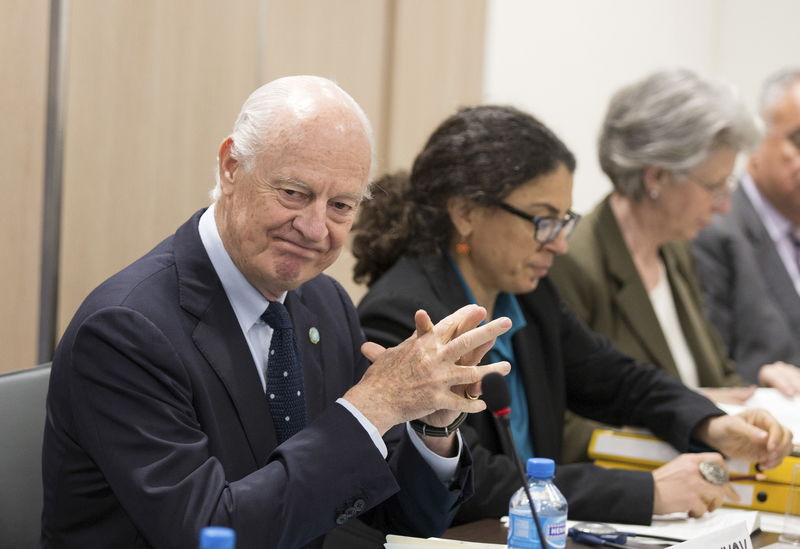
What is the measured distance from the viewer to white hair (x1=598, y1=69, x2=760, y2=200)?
3098 millimetres

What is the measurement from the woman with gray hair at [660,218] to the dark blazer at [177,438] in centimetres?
154

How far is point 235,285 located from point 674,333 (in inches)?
77.1

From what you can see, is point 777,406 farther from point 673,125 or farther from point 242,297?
point 242,297

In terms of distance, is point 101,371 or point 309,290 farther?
point 309,290

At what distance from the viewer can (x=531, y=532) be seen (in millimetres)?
1593

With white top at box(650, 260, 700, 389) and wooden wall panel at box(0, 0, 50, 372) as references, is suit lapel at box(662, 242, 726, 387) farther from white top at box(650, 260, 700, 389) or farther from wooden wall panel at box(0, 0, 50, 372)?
wooden wall panel at box(0, 0, 50, 372)

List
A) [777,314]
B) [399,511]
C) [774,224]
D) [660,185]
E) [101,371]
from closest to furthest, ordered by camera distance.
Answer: [101,371], [399,511], [660,185], [777,314], [774,224]

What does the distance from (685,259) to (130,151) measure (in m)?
1.90

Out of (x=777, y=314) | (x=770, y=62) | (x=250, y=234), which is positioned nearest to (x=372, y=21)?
(x=777, y=314)

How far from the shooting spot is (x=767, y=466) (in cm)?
217

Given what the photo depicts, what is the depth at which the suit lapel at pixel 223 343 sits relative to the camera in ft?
5.13

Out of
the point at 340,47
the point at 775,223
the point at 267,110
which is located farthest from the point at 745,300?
the point at 267,110

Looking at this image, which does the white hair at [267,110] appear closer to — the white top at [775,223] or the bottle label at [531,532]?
the bottle label at [531,532]

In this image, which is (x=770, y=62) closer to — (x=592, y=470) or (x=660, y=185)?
(x=660, y=185)
